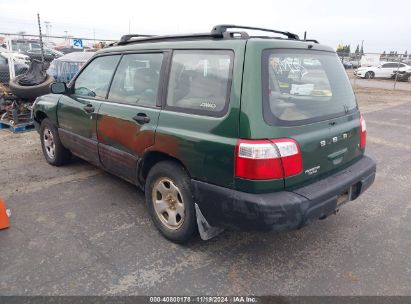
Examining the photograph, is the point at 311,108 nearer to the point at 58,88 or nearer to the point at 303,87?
the point at 303,87

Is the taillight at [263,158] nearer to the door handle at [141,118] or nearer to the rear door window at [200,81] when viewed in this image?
the rear door window at [200,81]

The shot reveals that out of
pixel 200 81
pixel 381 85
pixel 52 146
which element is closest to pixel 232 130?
pixel 200 81

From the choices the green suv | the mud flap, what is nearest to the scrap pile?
the green suv

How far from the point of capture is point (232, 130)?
8.05 feet

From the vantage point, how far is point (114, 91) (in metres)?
3.63

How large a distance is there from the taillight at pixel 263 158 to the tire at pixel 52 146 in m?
3.30

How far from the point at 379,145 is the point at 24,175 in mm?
6285

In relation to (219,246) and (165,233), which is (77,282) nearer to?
(165,233)

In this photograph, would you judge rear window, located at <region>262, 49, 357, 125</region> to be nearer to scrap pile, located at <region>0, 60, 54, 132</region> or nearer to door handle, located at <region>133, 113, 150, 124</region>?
door handle, located at <region>133, 113, 150, 124</region>

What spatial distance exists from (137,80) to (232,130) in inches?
54.4

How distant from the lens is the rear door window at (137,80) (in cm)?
315

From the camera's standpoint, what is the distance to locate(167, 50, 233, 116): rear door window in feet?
8.47

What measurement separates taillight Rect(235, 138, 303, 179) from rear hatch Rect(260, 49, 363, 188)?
69mm

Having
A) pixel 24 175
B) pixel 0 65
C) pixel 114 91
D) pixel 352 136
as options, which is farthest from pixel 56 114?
pixel 0 65
